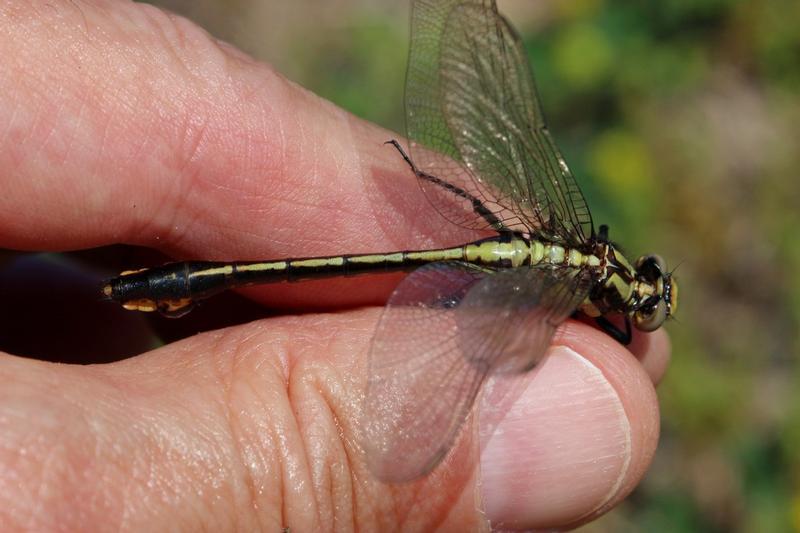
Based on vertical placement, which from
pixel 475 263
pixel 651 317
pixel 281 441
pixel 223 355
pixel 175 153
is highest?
pixel 175 153

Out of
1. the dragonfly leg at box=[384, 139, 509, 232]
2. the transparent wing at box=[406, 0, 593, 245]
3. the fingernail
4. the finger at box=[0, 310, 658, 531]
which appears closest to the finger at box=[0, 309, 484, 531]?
the finger at box=[0, 310, 658, 531]

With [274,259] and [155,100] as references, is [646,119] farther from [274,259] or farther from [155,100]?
[155,100]

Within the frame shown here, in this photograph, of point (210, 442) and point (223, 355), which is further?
point (223, 355)

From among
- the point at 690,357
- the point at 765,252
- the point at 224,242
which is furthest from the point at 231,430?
the point at 765,252

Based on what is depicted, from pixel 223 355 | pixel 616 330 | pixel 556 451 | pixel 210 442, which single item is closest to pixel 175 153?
pixel 223 355

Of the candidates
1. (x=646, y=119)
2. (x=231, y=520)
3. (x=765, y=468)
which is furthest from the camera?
(x=646, y=119)

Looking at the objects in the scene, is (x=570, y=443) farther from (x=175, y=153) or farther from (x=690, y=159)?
(x=690, y=159)

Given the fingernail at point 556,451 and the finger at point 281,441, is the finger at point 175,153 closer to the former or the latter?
the finger at point 281,441
